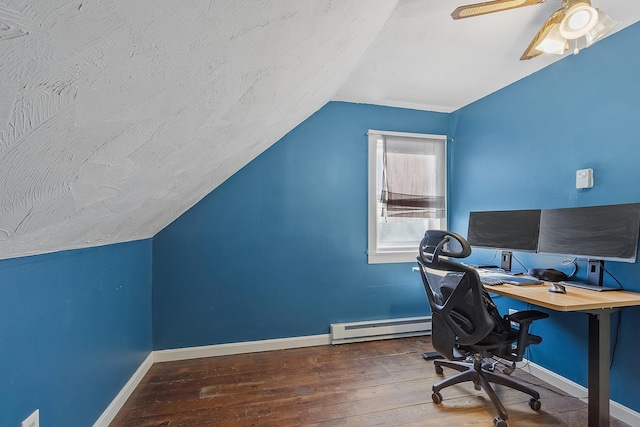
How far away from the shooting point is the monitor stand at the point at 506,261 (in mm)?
2371

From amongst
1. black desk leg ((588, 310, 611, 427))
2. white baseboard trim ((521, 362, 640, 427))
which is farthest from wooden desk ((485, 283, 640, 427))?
white baseboard trim ((521, 362, 640, 427))

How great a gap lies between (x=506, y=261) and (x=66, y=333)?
2846mm

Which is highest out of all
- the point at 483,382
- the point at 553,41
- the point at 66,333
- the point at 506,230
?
the point at 553,41

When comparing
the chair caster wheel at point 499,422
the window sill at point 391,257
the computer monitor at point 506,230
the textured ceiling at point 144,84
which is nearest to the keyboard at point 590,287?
the computer monitor at point 506,230

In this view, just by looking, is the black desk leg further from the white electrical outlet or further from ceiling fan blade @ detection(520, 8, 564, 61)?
the white electrical outlet

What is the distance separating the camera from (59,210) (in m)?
0.92

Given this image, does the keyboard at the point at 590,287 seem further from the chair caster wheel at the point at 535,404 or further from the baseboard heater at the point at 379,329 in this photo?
the baseboard heater at the point at 379,329

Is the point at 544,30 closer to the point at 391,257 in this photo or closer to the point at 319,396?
the point at 391,257

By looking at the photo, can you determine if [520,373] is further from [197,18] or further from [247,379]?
[197,18]

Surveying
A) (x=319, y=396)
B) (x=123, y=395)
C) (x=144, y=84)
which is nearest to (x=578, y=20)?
(x=144, y=84)

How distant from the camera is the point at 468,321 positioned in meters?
1.76

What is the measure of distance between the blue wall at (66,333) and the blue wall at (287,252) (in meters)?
0.52

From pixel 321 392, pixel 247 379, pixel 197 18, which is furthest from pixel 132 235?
pixel 197 18

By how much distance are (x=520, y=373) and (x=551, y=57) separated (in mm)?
2391
